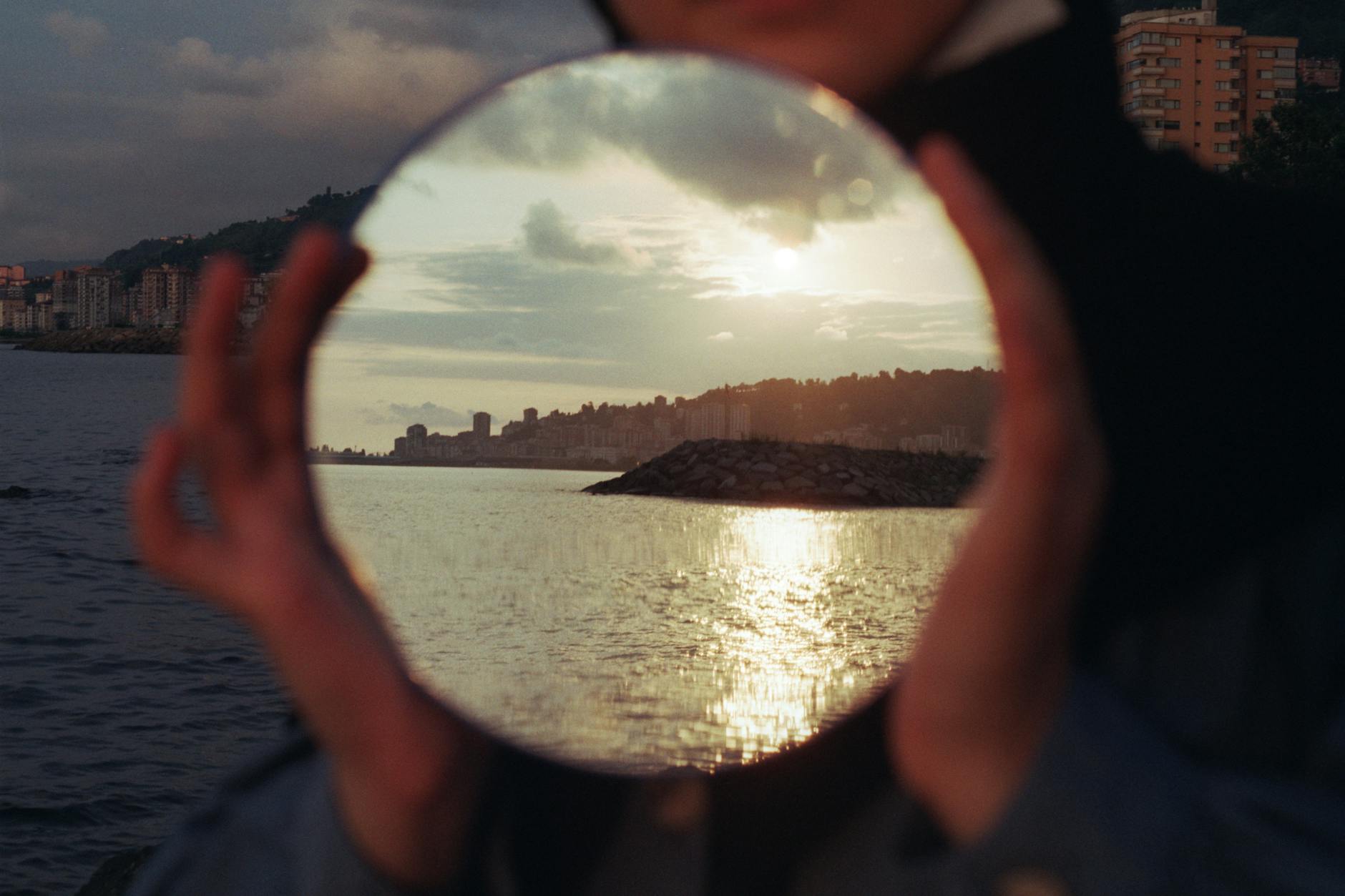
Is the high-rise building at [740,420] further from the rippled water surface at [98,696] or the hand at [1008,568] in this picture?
the rippled water surface at [98,696]

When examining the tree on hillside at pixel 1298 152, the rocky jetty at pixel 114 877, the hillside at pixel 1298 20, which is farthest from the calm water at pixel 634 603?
the hillside at pixel 1298 20

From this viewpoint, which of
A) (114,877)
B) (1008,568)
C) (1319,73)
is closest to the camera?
(1008,568)

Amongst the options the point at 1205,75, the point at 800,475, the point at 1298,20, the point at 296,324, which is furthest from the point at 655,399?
the point at 1298,20

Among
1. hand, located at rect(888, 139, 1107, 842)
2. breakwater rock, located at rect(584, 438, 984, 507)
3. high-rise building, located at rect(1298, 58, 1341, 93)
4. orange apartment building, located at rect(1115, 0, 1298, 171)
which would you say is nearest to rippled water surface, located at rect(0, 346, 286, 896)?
breakwater rock, located at rect(584, 438, 984, 507)

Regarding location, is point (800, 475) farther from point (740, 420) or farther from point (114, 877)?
point (114, 877)

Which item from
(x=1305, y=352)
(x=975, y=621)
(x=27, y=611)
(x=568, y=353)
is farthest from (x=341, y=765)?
(x=27, y=611)

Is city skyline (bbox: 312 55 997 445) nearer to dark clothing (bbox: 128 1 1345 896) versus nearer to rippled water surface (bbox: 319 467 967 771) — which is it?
rippled water surface (bbox: 319 467 967 771)
